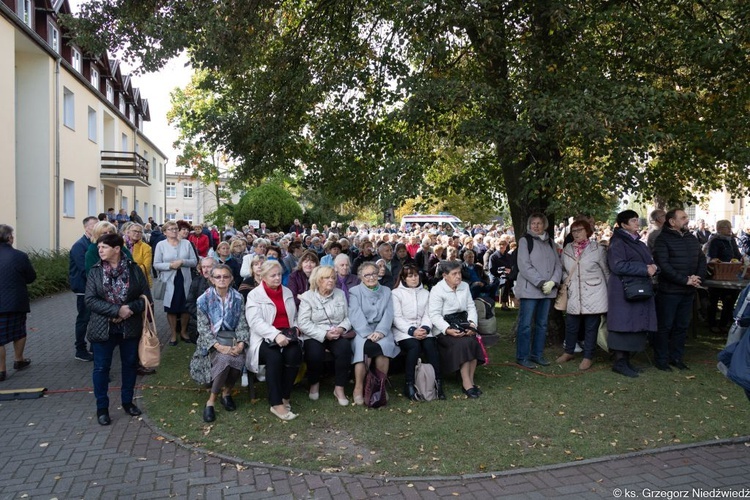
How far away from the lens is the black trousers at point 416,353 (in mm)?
6328

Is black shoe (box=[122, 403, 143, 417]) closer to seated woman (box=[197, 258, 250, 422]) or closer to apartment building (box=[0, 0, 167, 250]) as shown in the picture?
seated woman (box=[197, 258, 250, 422])

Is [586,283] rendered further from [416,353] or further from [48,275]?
[48,275]

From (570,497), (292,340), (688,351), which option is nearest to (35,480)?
(292,340)

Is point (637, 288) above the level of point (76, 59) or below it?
below

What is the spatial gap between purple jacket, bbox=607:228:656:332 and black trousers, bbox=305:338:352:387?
135 inches

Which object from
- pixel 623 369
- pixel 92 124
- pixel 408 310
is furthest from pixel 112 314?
pixel 92 124

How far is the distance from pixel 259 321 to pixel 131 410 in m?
1.53

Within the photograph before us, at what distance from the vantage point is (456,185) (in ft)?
32.4

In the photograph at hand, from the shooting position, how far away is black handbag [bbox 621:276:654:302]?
→ 22.9ft

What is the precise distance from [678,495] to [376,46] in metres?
7.83

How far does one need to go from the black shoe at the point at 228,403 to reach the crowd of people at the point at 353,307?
1 cm

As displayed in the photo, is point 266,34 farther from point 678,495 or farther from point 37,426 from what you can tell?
point 678,495

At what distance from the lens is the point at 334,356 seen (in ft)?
20.4

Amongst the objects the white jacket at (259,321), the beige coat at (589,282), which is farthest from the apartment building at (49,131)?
the beige coat at (589,282)
